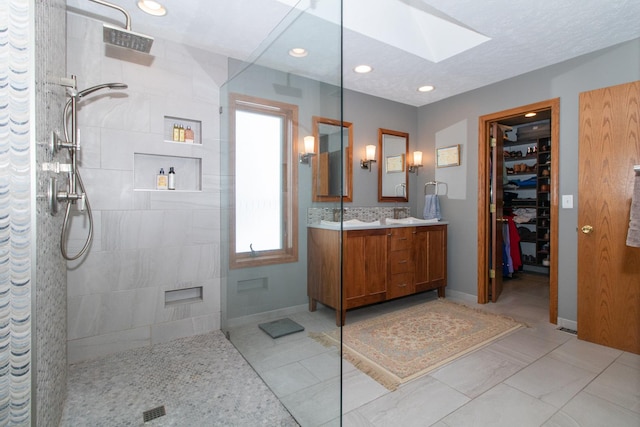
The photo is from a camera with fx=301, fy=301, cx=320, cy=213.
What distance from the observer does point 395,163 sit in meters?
3.87

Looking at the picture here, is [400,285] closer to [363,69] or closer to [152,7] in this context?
[363,69]

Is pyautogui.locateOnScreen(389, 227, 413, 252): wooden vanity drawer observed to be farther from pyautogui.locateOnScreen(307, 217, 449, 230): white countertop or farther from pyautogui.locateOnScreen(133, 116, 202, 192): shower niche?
pyautogui.locateOnScreen(133, 116, 202, 192): shower niche

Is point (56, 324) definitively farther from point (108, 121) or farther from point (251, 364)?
point (108, 121)

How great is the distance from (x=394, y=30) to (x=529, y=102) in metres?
1.62

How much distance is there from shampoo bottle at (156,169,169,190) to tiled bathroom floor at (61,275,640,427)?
48.9 inches

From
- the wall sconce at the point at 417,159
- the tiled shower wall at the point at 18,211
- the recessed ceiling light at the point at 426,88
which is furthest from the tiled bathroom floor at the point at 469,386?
the recessed ceiling light at the point at 426,88

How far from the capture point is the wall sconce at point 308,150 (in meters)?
1.56

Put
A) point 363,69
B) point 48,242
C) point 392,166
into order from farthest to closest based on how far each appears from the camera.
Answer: point 392,166 → point 363,69 → point 48,242

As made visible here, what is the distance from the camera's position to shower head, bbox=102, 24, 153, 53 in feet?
5.89

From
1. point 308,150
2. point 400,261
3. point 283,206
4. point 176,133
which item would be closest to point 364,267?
point 400,261

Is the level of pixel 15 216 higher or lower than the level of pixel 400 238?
higher

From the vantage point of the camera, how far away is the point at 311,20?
151cm

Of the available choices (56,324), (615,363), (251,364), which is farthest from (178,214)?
(615,363)

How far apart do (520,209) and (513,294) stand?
1887mm
